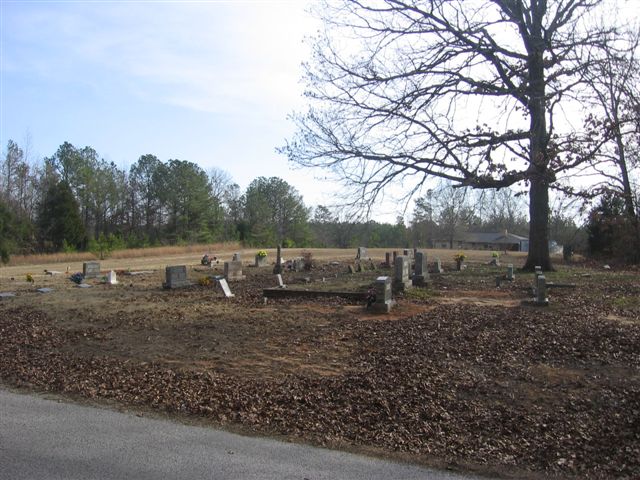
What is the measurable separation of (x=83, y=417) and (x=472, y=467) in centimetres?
401

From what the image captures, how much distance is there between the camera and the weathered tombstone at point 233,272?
21.8 metres

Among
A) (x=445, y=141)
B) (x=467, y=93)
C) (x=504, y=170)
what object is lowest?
(x=504, y=170)

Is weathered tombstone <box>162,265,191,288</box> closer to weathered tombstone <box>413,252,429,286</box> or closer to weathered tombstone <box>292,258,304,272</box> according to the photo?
weathered tombstone <box>413,252,429,286</box>

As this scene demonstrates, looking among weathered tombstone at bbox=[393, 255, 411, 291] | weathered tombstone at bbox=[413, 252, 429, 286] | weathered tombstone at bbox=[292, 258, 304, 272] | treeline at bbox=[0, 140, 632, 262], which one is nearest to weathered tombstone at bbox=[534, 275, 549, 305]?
weathered tombstone at bbox=[393, 255, 411, 291]

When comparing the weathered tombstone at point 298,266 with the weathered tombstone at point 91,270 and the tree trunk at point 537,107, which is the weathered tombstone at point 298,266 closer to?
the weathered tombstone at point 91,270

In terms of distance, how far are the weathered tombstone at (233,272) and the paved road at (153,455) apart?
15.7 meters

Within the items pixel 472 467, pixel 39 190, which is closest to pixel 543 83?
pixel 472 467

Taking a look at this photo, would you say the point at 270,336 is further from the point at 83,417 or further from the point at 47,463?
the point at 47,463

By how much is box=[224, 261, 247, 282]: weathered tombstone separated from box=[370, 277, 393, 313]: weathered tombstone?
10.0m

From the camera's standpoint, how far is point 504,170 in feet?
36.6

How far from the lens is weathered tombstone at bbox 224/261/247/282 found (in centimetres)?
2180

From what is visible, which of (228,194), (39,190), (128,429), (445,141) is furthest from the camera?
(228,194)

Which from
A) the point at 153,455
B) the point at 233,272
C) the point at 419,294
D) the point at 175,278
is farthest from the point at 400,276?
the point at 153,455

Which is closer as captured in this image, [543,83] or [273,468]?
[273,468]
